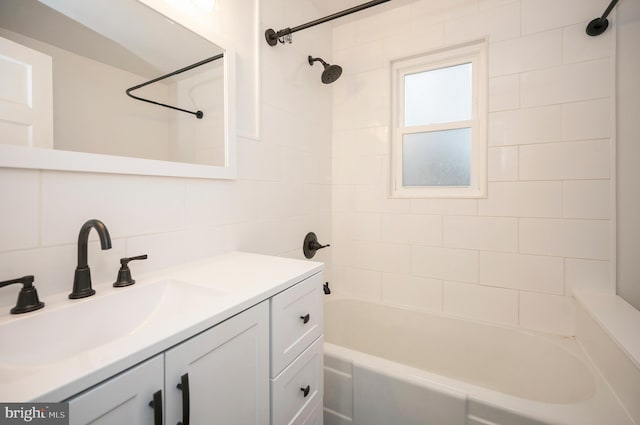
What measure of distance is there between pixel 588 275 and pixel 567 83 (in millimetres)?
1067

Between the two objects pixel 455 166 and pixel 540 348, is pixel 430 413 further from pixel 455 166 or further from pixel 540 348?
pixel 455 166

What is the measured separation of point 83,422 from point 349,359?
110 centimetres

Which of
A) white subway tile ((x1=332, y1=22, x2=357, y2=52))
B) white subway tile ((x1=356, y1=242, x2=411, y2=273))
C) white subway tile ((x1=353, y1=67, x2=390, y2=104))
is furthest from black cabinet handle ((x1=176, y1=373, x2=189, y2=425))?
white subway tile ((x1=332, y1=22, x2=357, y2=52))

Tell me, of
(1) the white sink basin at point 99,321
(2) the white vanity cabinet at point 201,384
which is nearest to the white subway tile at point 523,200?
(2) the white vanity cabinet at point 201,384

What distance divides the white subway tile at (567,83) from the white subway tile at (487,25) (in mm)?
299

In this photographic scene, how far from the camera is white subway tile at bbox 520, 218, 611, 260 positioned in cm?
143

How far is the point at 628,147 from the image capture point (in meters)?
1.35

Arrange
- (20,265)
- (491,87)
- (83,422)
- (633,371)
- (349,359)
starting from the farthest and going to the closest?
(491,87)
(349,359)
(633,371)
(20,265)
(83,422)

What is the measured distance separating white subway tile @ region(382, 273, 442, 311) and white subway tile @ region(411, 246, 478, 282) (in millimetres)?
59

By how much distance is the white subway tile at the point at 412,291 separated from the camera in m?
1.86

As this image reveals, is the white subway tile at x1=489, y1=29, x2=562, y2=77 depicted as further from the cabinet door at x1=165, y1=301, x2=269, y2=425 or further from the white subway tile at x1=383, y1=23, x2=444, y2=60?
the cabinet door at x1=165, y1=301, x2=269, y2=425

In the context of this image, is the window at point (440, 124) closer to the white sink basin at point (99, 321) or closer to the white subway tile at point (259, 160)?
the white subway tile at point (259, 160)

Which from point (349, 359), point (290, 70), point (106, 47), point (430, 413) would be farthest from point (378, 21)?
point (430, 413)

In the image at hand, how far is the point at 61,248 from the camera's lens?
766 millimetres
